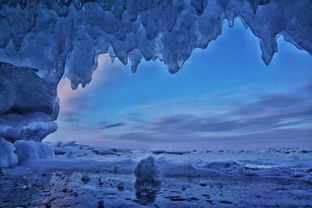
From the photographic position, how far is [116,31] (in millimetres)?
6820

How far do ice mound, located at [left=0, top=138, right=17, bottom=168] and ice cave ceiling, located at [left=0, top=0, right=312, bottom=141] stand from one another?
1.07 metres

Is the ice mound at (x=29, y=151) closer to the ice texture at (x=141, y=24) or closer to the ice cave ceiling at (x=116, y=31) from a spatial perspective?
the ice cave ceiling at (x=116, y=31)

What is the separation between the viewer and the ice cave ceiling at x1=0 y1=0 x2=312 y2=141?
590 centimetres

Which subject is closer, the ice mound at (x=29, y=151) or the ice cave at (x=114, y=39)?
the ice cave at (x=114, y=39)

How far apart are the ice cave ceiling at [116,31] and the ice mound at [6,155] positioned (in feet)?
3.53

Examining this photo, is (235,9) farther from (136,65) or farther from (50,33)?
(50,33)

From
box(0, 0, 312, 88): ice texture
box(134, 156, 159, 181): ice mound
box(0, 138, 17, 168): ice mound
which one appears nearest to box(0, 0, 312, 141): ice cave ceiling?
box(0, 0, 312, 88): ice texture

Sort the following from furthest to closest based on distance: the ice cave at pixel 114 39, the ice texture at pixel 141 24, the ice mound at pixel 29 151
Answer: the ice mound at pixel 29 151 < the ice texture at pixel 141 24 < the ice cave at pixel 114 39

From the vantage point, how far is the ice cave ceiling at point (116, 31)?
590 cm

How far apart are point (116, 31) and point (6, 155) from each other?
16.6 ft

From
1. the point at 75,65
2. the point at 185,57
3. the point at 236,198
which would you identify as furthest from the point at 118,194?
the point at 75,65

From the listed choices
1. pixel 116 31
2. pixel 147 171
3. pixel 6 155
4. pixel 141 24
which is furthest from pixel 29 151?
pixel 141 24

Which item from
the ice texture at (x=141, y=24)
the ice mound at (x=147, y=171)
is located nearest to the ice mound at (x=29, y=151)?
the ice texture at (x=141, y=24)

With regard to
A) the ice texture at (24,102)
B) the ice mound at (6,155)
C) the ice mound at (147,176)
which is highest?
the ice texture at (24,102)
